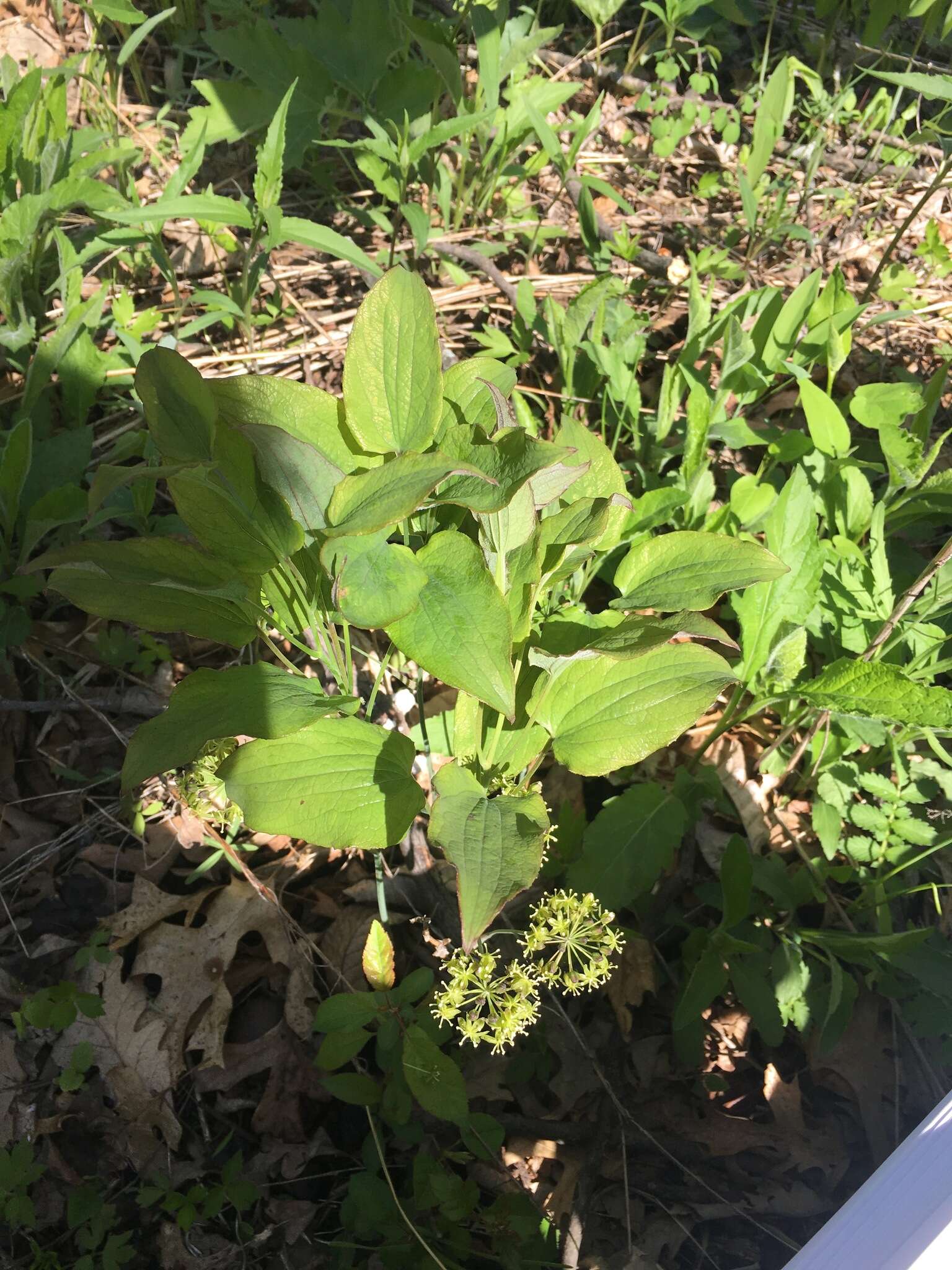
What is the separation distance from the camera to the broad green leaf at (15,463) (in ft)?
5.91

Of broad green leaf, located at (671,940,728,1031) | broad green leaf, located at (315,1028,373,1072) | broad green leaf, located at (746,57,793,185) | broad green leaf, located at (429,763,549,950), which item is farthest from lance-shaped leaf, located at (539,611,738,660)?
broad green leaf, located at (746,57,793,185)

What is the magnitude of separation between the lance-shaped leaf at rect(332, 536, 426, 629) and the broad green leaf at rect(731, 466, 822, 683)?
0.79m

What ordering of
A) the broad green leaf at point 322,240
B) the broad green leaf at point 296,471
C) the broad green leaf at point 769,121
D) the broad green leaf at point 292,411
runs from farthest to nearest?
the broad green leaf at point 769,121, the broad green leaf at point 322,240, the broad green leaf at point 292,411, the broad green leaf at point 296,471

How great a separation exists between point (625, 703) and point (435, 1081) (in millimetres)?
657

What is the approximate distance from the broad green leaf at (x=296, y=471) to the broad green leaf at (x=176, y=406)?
0.08 metres

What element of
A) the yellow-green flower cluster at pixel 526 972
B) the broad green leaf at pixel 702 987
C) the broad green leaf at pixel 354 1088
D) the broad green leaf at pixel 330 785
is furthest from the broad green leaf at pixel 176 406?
the broad green leaf at pixel 702 987

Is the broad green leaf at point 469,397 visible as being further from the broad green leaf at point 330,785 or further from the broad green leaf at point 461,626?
the broad green leaf at point 330,785

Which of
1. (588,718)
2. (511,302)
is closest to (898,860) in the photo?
(588,718)

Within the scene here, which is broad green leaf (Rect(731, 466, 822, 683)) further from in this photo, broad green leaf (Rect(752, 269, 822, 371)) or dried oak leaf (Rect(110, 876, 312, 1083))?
dried oak leaf (Rect(110, 876, 312, 1083))

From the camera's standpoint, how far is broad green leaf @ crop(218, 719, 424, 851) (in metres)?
1.27

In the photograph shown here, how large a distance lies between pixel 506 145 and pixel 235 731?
2.15 metres

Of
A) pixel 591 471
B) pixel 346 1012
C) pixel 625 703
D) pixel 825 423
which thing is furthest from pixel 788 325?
pixel 346 1012

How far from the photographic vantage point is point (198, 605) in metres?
1.37

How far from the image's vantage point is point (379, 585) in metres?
1.17
